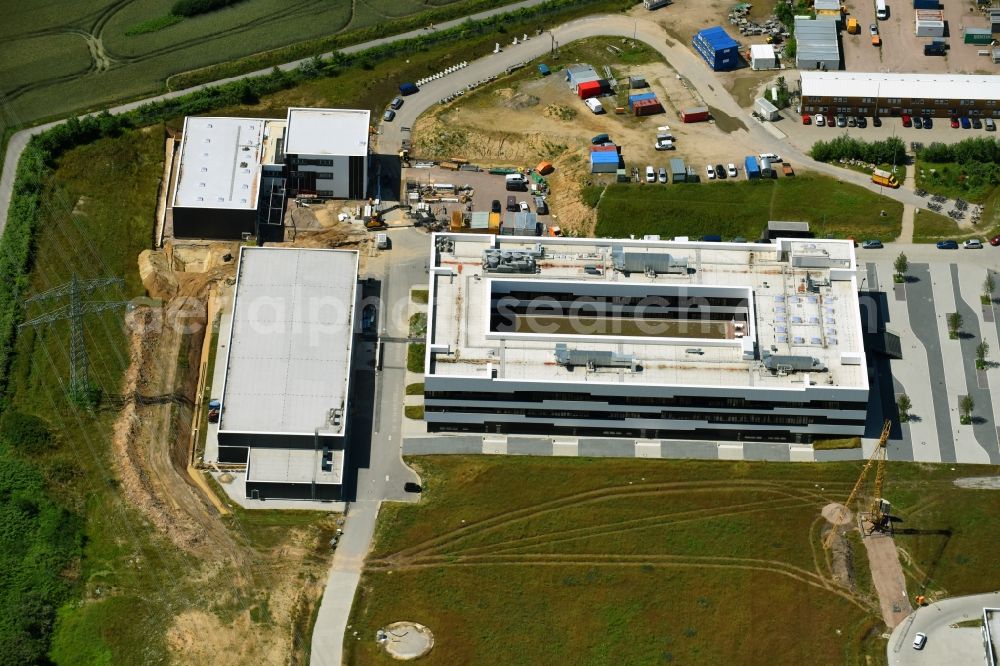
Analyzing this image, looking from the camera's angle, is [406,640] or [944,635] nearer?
[944,635]

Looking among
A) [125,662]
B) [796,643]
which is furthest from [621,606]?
[125,662]

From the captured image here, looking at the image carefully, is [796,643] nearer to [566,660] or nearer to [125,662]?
[566,660]

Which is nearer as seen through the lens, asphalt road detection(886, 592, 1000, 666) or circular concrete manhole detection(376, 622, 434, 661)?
asphalt road detection(886, 592, 1000, 666)

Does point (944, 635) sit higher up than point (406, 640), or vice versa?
point (944, 635)
